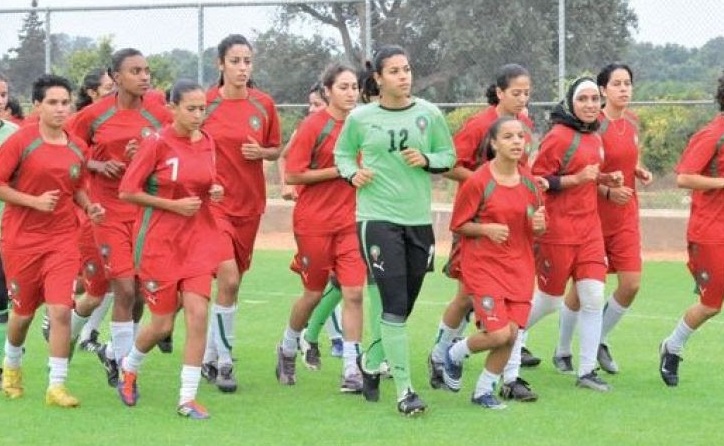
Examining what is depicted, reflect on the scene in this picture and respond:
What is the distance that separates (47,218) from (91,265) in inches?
47.9

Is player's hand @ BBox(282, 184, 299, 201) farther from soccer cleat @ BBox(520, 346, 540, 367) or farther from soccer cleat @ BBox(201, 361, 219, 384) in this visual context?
soccer cleat @ BBox(520, 346, 540, 367)

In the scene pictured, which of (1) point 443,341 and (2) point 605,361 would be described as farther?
(2) point 605,361

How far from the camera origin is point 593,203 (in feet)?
33.6

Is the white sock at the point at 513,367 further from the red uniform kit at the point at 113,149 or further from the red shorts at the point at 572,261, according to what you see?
the red uniform kit at the point at 113,149

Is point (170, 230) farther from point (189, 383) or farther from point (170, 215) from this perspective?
point (189, 383)

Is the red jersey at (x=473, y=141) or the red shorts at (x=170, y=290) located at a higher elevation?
the red jersey at (x=473, y=141)

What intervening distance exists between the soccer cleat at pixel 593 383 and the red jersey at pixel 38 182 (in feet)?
10.9

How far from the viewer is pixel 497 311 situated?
9.31 meters

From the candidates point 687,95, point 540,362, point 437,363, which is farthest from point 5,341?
point 687,95

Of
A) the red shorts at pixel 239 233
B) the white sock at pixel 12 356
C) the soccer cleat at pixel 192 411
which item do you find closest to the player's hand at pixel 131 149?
the red shorts at pixel 239 233

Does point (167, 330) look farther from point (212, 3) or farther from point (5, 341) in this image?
point (212, 3)

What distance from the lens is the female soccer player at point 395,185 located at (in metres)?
9.21

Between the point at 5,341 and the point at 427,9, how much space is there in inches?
407

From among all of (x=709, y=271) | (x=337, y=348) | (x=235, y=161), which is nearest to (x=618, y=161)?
(x=709, y=271)
